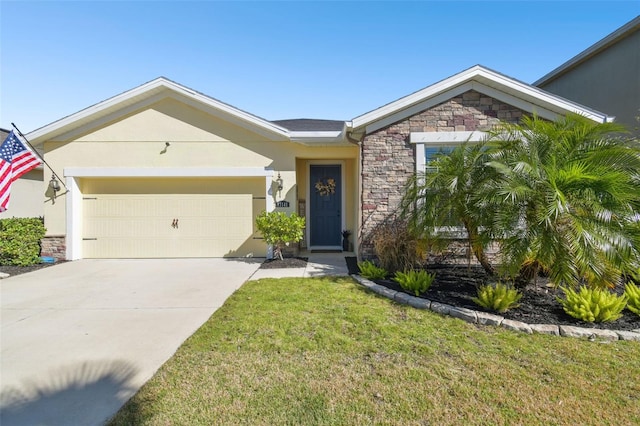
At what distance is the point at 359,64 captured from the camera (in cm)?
1150

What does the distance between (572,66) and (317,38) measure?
32.5ft

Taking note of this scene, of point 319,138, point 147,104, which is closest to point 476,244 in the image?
point 319,138

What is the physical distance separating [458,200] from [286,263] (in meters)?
4.57

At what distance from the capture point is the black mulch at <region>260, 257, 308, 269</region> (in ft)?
26.1

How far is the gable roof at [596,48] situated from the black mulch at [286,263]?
11.8 metres

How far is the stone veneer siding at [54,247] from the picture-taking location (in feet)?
29.2

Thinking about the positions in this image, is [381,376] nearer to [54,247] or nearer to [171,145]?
[171,145]

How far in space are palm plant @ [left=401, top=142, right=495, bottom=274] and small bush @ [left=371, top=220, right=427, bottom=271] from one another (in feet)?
2.32

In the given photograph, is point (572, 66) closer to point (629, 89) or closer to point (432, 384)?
point (629, 89)

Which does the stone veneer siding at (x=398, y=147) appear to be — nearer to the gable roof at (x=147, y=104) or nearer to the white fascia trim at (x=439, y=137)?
the white fascia trim at (x=439, y=137)

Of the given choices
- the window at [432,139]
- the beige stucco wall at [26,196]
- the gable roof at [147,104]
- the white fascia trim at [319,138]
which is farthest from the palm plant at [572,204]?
the beige stucco wall at [26,196]

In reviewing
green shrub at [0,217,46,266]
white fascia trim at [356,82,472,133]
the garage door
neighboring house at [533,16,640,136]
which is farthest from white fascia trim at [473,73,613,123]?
green shrub at [0,217,46,266]

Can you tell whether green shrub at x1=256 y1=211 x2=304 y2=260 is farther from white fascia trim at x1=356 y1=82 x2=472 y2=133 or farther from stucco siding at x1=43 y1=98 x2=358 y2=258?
white fascia trim at x1=356 y1=82 x2=472 y2=133

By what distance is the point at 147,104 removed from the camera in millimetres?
9023
